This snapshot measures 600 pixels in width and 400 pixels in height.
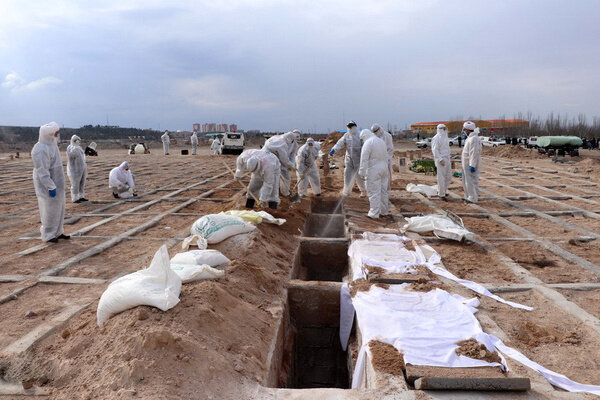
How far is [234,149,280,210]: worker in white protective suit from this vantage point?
7.43 metres

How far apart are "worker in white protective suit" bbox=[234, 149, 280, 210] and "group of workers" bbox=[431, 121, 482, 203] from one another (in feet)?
14.2

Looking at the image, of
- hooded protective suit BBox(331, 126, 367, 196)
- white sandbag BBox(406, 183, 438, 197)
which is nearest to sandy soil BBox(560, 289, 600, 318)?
hooded protective suit BBox(331, 126, 367, 196)

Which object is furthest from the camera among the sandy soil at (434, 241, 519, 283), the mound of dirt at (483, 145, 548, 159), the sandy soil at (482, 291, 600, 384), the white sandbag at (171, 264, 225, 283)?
the mound of dirt at (483, 145, 548, 159)

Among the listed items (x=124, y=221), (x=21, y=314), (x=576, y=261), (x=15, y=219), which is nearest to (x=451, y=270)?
(x=576, y=261)

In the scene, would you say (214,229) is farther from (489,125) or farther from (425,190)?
(489,125)

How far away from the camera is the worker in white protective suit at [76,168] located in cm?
969

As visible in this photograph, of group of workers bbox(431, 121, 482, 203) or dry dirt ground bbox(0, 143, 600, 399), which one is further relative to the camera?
group of workers bbox(431, 121, 482, 203)

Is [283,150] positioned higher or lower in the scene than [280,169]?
higher

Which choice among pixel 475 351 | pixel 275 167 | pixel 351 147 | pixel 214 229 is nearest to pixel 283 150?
pixel 275 167

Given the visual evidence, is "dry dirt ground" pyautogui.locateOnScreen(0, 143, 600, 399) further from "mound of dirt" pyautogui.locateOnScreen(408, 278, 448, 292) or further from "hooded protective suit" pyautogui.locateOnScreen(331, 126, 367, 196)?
"hooded protective suit" pyautogui.locateOnScreen(331, 126, 367, 196)

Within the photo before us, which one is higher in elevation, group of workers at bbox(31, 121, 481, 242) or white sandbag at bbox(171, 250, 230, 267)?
group of workers at bbox(31, 121, 481, 242)

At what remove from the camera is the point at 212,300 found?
3.61 m

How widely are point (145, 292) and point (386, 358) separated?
199 centimetres

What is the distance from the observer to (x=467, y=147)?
9414 mm
